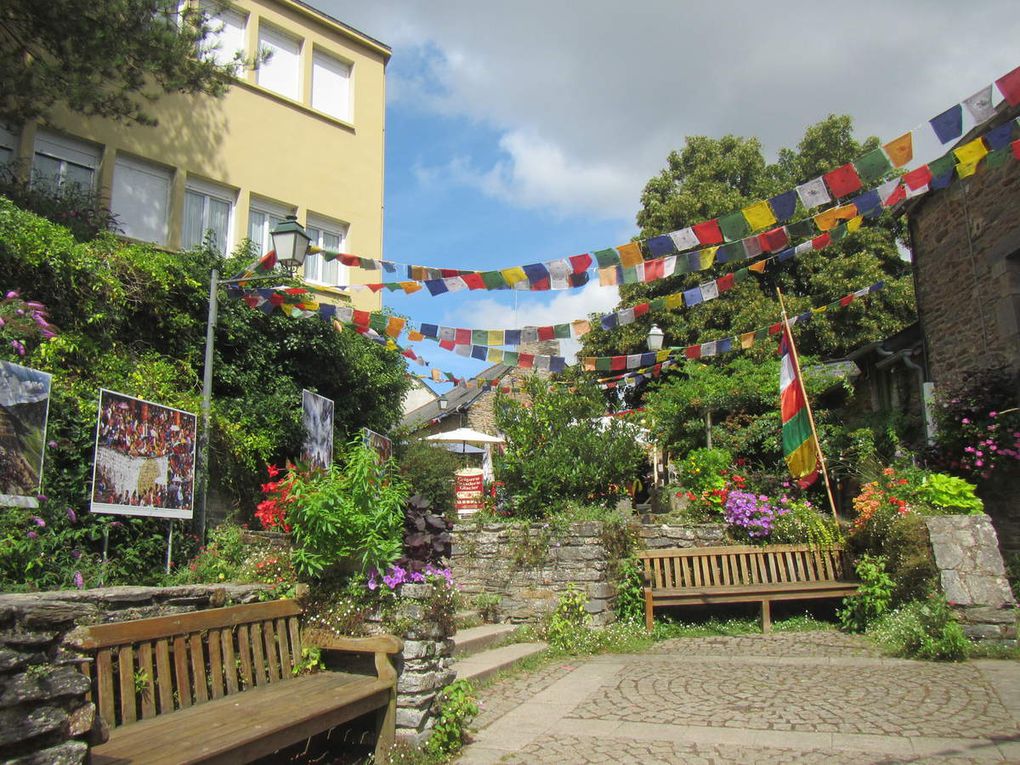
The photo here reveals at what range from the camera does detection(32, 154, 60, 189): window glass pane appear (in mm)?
9094

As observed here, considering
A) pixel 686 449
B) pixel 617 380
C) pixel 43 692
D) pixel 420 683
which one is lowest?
pixel 420 683

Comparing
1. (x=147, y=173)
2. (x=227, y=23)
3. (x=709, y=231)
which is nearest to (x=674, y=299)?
(x=709, y=231)

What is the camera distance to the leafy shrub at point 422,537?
16.7 ft

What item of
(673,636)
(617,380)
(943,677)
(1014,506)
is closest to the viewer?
(943,677)

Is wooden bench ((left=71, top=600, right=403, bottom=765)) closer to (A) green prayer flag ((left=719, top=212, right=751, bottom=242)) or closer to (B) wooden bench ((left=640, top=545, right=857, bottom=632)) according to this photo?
(A) green prayer flag ((left=719, top=212, right=751, bottom=242))

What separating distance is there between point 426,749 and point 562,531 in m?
4.46

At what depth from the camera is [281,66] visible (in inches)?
471

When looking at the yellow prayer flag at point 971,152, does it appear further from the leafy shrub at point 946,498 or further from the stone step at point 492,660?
the stone step at point 492,660

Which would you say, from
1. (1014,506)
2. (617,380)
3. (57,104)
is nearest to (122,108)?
(57,104)

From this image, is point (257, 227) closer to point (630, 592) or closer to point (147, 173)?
point (147, 173)

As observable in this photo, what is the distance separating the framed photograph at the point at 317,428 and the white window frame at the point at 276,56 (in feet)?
17.5

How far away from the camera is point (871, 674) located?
20.1 ft

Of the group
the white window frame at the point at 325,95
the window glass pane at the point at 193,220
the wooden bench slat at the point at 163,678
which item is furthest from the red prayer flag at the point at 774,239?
the white window frame at the point at 325,95

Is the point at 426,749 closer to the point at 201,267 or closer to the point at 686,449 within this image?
the point at 201,267
